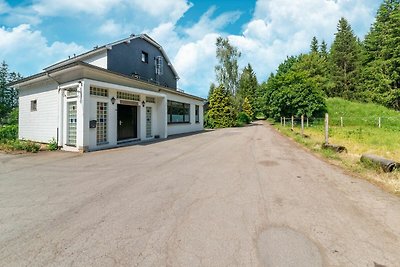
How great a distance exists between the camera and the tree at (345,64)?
4188 cm

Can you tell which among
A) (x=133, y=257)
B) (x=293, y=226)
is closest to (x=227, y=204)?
(x=293, y=226)

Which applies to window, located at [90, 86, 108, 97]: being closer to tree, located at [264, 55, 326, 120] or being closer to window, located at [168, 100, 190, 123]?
window, located at [168, 100, 190, 123]

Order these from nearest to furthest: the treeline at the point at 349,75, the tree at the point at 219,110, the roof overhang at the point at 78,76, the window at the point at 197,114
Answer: the roof overhang at the point at 78,76, the window at the point at 197,114, the treeline at the point at 349,75, the tree at the point at 219,110

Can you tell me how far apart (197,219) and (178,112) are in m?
16.5

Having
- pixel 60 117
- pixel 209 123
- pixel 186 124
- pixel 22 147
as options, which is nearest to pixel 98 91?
pixel 60 117

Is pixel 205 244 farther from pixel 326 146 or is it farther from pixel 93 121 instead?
pixel 93 121

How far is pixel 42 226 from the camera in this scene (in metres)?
3.11

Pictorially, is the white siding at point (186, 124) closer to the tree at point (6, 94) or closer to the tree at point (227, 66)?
the tree at point (227, 66)

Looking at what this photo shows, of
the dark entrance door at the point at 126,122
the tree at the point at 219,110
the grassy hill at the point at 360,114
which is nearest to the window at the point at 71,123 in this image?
the dark entrance door at the point at 126,122

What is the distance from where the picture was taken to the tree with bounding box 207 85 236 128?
3100cm

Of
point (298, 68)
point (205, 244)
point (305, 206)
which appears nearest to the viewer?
point (205, 244)

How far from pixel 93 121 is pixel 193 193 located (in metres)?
7.76

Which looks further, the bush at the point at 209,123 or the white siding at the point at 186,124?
the bush at the point at 209,123

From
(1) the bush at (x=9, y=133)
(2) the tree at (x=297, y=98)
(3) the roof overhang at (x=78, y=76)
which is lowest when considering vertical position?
(1) the bush at (x=9, y=133)
